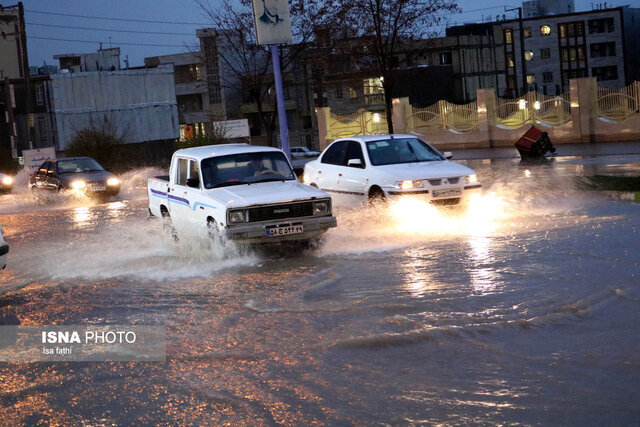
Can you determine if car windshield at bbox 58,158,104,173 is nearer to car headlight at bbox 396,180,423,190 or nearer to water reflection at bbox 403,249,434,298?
car headlight at bbox 396,180,423,190

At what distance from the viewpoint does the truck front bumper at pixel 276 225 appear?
12008 mm

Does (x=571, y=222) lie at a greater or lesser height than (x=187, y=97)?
lesser

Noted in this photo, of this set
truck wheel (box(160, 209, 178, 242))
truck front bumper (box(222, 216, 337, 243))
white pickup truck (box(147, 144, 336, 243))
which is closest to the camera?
truck front bumper (box(222, 216, 337, 243))

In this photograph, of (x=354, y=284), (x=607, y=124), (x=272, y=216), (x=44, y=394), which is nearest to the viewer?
(x=44, y=394)

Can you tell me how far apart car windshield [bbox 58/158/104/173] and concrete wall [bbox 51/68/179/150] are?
3142cm

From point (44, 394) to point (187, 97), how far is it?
77.7m

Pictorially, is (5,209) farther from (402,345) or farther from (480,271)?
(402,345)

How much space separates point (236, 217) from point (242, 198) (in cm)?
31

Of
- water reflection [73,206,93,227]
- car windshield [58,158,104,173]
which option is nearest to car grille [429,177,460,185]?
water reflection [73,206,93,227]

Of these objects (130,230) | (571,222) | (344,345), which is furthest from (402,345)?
(130,230)

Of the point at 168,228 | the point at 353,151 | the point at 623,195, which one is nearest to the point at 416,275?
the point at 168,228

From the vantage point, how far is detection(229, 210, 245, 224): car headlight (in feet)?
39.6

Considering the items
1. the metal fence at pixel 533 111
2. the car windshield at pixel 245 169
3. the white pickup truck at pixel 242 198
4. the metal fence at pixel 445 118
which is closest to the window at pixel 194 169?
the white pickup truck at pixel 242 198

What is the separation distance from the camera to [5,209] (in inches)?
1064
